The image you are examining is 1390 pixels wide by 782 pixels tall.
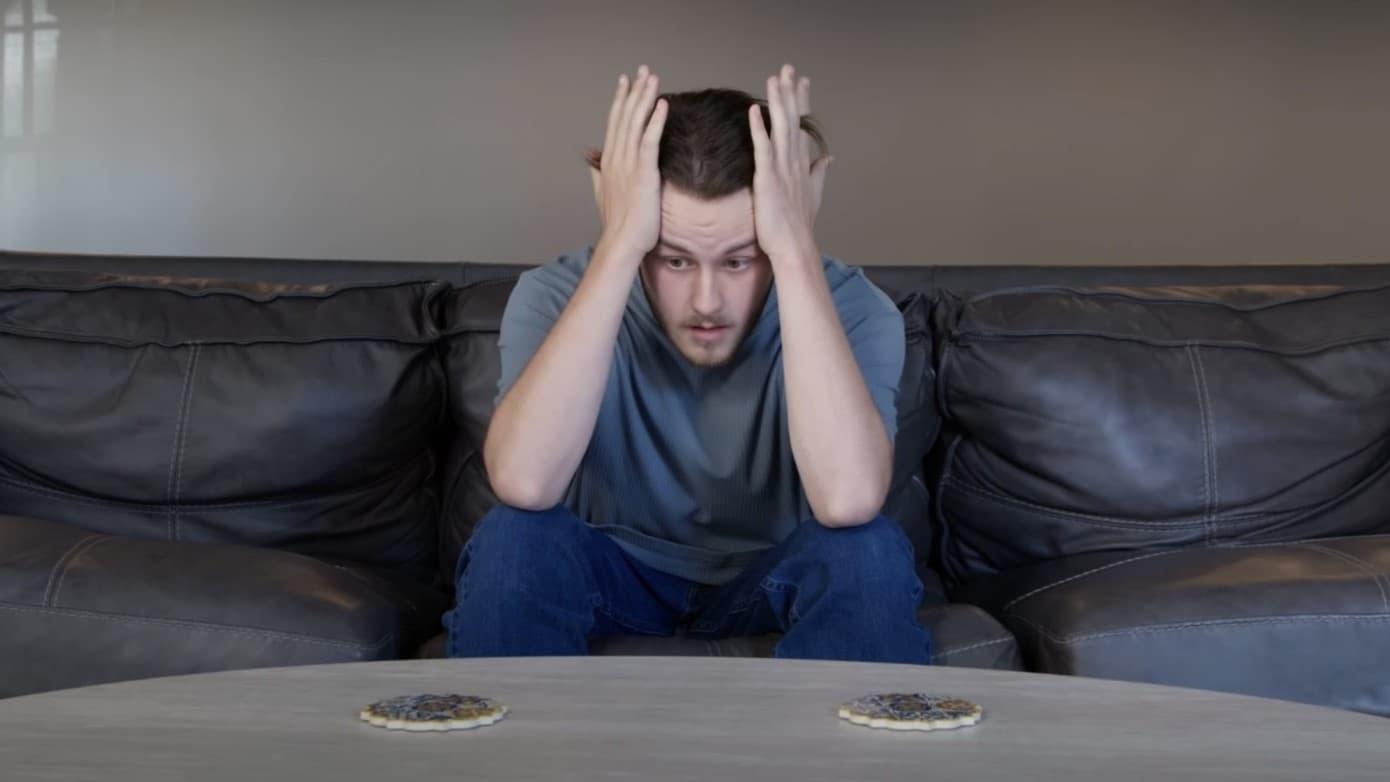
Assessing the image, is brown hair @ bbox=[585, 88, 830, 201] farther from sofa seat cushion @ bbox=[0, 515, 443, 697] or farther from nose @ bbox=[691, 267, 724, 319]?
sofa seat cushion @ bbox=[0, 515, 443, 697]

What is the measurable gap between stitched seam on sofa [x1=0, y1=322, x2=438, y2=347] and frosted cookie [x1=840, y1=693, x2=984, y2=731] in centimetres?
138

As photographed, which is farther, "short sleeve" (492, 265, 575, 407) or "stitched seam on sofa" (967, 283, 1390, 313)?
"stitched seam on sofa" (967, 283, 1390, 313)

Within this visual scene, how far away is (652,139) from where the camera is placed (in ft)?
6.26

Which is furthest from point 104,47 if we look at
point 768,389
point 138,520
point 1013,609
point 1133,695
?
point 1133,695

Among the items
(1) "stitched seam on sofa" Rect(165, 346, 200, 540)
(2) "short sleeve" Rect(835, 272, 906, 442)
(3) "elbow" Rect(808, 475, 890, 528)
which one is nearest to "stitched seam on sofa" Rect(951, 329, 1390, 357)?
(2) "short sleeve" Rect(835, 272, 906, 442)

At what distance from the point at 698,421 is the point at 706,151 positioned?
13.0 inches

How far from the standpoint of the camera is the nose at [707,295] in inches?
74.4

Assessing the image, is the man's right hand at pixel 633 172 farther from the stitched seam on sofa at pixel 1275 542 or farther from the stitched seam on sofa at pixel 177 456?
the stitched seam on sofa at pixel 1275 542

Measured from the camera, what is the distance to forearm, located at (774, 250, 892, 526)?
1.79 meters

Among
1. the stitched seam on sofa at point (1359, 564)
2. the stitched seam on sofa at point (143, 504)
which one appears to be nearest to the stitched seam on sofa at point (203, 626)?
the stitched seam on sofa at point (143, 504)

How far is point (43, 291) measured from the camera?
8.07 ft

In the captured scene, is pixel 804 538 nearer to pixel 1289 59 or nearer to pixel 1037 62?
pixel 1037 62

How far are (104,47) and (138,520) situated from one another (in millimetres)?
2043

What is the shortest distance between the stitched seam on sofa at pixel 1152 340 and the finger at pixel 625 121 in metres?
0.69
